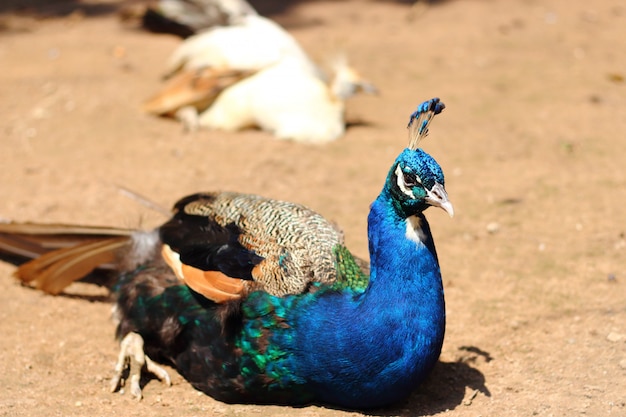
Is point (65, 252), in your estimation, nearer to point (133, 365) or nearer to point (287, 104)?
point (133, 365)

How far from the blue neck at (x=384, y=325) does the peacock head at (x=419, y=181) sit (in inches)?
2.6

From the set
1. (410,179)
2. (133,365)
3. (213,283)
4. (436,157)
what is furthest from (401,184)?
(436,157)

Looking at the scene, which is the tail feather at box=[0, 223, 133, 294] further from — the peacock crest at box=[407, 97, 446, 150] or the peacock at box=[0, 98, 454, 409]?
the peacock crest at box=[407, 97, 446, 150]

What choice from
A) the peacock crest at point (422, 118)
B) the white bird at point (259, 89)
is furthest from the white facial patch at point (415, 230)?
the white bird at point (259, 89)

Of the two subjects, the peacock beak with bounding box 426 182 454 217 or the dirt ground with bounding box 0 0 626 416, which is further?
the dirt ground with bounding box 0 0 626 416

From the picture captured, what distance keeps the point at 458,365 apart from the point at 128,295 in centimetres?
144

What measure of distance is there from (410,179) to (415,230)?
0.20 metres

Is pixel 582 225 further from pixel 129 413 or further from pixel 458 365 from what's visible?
pixel 129 413

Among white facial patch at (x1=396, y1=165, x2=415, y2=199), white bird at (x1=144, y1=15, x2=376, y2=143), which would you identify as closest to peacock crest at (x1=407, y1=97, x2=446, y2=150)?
white facial patch at (x1=396, y1=165, x2=415, y2=199)

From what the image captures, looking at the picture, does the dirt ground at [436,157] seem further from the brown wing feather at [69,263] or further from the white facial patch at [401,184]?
the white facial patch at [401,184]

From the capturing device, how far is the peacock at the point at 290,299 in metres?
3.04

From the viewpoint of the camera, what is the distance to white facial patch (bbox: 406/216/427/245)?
3037 millimetres

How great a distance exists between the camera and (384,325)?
9.94 ft

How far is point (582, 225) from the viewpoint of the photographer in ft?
15.6
